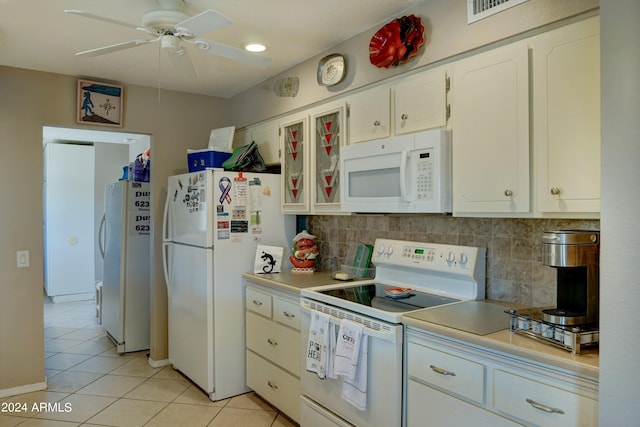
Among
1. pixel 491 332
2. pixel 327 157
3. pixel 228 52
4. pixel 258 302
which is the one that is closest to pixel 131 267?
pixel 258 302

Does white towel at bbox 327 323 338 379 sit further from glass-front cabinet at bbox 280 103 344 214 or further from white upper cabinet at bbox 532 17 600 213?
white upper cabinet at bbox 532 17 600 213

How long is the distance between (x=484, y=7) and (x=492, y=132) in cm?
58

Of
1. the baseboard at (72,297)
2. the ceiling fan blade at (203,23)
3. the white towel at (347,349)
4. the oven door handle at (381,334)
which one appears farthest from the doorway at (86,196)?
the oven door handle at (381,334)

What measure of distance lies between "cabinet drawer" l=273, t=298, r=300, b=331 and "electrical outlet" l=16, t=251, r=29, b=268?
1934 mm

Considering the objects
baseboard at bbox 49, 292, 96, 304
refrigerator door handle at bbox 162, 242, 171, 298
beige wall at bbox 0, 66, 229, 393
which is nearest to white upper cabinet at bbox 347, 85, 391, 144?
refrigerator door handle at bbox 162, 242, 171, 298

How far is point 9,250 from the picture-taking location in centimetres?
320

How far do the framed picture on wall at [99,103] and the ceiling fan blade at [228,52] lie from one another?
1674mm

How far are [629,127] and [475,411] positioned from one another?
1.11 m

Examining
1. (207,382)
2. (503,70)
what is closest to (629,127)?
(503,70)

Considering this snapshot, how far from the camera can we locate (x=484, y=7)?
197 centimetres

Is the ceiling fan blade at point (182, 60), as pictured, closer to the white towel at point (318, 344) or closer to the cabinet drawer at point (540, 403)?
the white towel at point (318, 344)

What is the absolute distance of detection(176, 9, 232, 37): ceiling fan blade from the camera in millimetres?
1794

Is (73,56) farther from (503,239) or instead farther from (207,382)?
(503,239)

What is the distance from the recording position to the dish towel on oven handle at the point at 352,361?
2.06 metres
